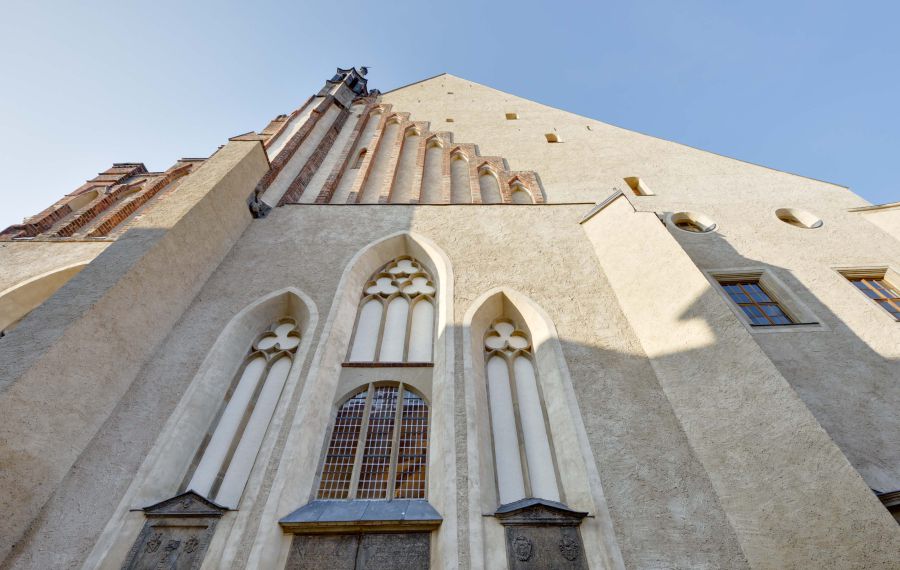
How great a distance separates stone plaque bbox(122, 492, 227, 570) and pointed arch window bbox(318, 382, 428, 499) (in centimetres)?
118

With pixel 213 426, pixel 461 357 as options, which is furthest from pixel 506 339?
pixel 213 426

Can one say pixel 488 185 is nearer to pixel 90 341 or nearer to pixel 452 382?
pixel 452 382

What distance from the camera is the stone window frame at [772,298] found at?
6.02 m

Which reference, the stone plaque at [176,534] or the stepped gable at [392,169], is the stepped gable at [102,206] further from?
the stone plaque at [176,534]

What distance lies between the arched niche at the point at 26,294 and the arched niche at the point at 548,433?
23.6 ft

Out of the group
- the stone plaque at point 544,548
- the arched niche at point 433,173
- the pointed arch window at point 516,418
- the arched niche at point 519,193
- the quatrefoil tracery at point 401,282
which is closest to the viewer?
the stone plaque at point 544,548

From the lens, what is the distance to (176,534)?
13.8 ft

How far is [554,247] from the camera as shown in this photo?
25.4 feet

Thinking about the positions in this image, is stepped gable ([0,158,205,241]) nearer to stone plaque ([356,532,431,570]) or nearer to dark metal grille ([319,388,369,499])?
dark metal grille ([319,388,369,499])

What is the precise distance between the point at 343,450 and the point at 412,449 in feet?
2.86

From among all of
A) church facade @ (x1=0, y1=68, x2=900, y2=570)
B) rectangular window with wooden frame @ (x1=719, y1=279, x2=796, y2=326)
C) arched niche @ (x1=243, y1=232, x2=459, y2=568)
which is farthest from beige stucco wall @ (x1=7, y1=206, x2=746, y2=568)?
rectangular window with wooden frame @ (x1=719, y1=279, x2=796, y2=326)

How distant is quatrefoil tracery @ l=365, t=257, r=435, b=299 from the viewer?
291 inches

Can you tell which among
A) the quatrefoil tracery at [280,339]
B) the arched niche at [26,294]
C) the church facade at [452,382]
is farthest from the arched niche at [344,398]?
the arched niche at [26,294]

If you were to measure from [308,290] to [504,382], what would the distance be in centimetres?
346
